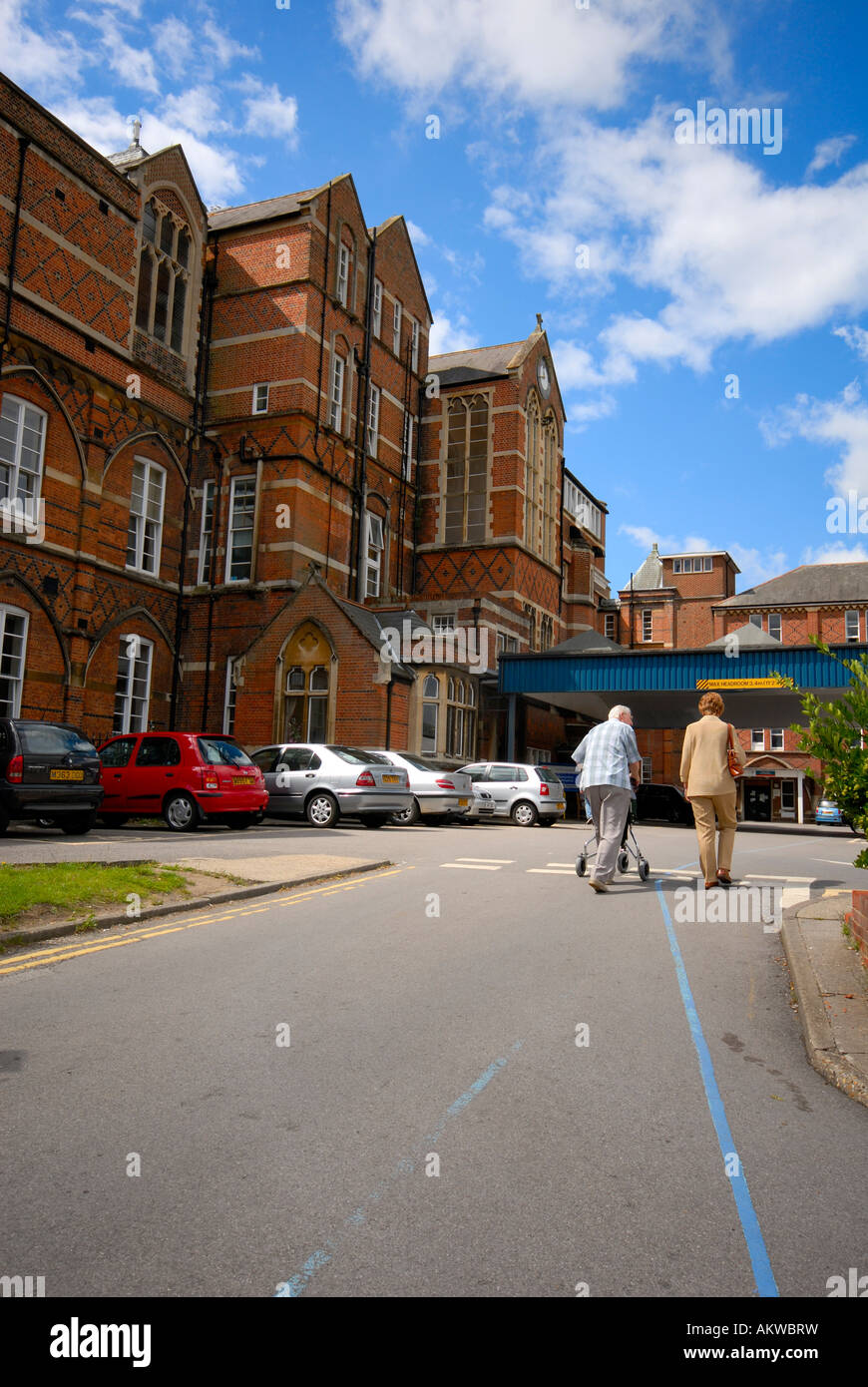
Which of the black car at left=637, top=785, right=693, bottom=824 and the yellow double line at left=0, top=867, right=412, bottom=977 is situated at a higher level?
the black car at left=637, top=785, right=693, bottom=824

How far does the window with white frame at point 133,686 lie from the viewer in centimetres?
2645

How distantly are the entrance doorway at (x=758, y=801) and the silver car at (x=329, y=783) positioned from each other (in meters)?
43.3

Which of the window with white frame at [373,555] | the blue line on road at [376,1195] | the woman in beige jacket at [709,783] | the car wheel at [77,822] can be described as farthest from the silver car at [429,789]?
the blue line on road at [376,1195]

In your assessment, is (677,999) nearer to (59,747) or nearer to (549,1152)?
(549,1152)

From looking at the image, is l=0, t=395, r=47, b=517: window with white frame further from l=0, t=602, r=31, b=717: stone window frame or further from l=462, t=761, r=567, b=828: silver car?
l=462, t=761, r=567, b=828: silver car

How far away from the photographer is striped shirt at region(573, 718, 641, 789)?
10.0 m

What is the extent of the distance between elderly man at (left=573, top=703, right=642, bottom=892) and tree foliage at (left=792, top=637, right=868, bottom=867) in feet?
11.6

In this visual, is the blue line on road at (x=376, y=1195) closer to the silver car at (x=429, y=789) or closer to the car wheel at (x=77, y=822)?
the car wheel at (x=77, y=822)

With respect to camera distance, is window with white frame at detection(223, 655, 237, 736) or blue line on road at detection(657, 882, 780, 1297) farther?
window with white frame at detection(223, 655, 237, 736)

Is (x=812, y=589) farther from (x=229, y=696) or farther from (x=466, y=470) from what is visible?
(x=229, y=696)

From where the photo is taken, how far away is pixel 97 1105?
12.8 ft

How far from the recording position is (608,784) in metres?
10.0

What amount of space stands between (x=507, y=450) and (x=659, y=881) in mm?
30602

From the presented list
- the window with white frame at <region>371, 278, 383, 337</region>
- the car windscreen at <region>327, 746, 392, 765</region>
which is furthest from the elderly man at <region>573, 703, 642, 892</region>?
the window with white frame at <region>371, 278, 383, 337</region>
